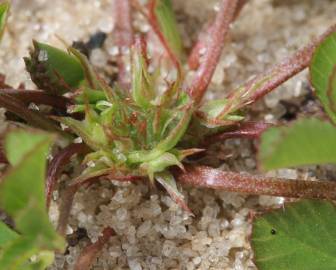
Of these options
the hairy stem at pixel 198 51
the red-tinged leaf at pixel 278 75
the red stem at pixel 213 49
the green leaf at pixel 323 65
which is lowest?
the hairy stem at pixel 198 51

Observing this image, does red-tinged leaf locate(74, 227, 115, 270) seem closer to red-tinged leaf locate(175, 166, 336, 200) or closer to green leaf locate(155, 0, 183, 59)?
red-tinged leaf locate(175, 166, 336, 200)

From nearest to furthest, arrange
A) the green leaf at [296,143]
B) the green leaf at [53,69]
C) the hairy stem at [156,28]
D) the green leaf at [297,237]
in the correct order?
the green leaf at [296,143], the green leaf at [297,237], the green leaf at [53,69], the hairy stem at [156,28]

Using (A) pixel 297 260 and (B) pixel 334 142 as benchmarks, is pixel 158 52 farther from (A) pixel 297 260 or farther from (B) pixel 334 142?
(B) pixel 334 142

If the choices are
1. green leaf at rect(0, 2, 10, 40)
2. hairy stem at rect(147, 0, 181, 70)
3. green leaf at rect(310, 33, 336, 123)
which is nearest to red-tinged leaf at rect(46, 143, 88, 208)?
green leaf at rect(0, 2, 10, 40)

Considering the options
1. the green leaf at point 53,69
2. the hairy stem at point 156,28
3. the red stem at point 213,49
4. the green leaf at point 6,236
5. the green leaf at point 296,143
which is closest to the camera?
the green leaf at point 296,143

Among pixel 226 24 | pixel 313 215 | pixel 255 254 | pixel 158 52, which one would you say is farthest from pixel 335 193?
pixel 158 52

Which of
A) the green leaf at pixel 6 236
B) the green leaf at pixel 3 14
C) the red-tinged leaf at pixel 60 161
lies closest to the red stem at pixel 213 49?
the red-tinged leaf at pixel 60 161

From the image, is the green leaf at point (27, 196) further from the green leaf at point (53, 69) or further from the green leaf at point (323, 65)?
the green leaf at point (323, 65)
